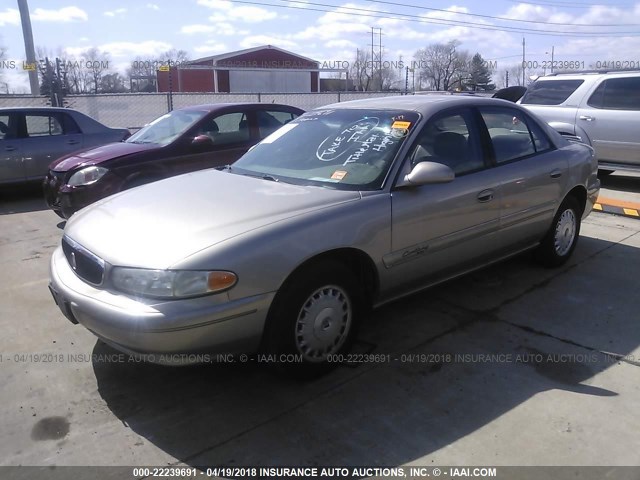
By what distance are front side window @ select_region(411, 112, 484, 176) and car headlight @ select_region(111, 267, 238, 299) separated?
160cm

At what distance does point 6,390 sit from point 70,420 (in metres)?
0.60

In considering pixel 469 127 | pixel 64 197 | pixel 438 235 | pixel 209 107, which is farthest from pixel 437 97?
pixel 64 197

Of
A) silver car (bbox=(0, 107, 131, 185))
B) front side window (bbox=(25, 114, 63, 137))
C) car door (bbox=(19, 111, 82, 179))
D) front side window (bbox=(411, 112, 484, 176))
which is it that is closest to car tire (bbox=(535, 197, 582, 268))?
front side window (bbox=(411, 112, 484, 176))

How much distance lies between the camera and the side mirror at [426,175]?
11.1ft

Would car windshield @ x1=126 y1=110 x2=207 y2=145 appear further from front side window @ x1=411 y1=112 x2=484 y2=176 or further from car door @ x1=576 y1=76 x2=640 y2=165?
car door @ x1=576 y1=76 x2=640 y2=165

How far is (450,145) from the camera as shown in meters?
3.95

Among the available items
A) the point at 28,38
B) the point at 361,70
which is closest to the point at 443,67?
the point at 361,70

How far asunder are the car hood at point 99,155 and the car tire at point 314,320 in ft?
14.0

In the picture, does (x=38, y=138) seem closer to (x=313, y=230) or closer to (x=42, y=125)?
(x=42, y=125)

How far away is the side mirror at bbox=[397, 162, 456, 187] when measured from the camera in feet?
11.1

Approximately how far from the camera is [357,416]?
290cm

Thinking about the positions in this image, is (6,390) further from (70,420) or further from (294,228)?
(294,228)

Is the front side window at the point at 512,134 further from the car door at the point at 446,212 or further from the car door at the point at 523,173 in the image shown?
the car door at the point at 446,212

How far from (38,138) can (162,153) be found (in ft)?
11.4
